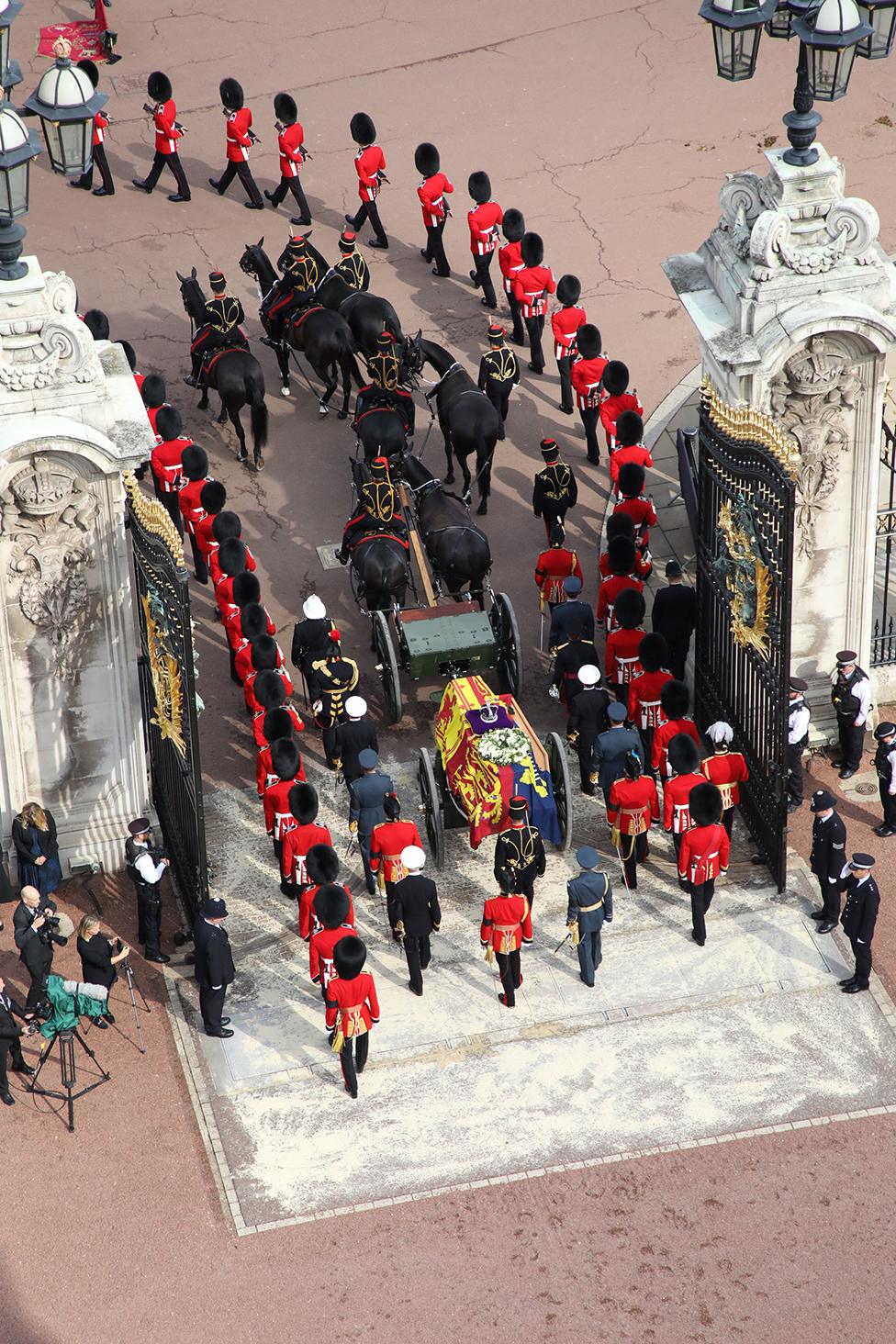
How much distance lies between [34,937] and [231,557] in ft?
12.9

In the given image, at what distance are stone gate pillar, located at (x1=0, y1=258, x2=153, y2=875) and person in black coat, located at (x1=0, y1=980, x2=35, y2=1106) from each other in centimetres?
175

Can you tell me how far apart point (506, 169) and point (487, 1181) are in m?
13.7

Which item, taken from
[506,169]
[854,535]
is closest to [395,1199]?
[854,535]

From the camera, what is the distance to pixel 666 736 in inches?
650

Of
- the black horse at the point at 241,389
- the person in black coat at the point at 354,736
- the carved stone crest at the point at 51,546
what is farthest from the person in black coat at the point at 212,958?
the black horse at the point at 241,389

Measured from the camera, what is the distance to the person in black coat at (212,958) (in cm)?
1497

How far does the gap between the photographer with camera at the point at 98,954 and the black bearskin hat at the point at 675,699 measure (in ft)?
13.7

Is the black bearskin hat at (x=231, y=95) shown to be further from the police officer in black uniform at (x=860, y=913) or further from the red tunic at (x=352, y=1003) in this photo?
the red tunic at (x=352, y=1003)

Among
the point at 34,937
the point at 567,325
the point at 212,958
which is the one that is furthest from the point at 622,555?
the point at 34,937

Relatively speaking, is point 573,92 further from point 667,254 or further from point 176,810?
point 176,810

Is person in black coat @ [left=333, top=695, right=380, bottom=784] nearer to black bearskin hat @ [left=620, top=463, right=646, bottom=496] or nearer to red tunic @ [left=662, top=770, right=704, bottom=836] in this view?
red tunic @ [left=662, top=770, right=704, bottom=836]

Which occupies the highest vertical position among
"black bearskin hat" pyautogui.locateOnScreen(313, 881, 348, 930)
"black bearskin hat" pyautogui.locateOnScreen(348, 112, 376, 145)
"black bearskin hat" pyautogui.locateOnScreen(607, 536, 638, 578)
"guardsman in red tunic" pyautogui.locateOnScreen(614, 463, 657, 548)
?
"black bearskin hat" pyautogui.locateOnScreen(348, 112, 376, 145)

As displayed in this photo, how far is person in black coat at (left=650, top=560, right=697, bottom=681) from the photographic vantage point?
1753cm

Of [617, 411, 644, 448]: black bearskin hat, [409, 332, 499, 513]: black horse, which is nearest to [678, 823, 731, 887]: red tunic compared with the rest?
[617, 411, 644, 448]: black bearskin hat
